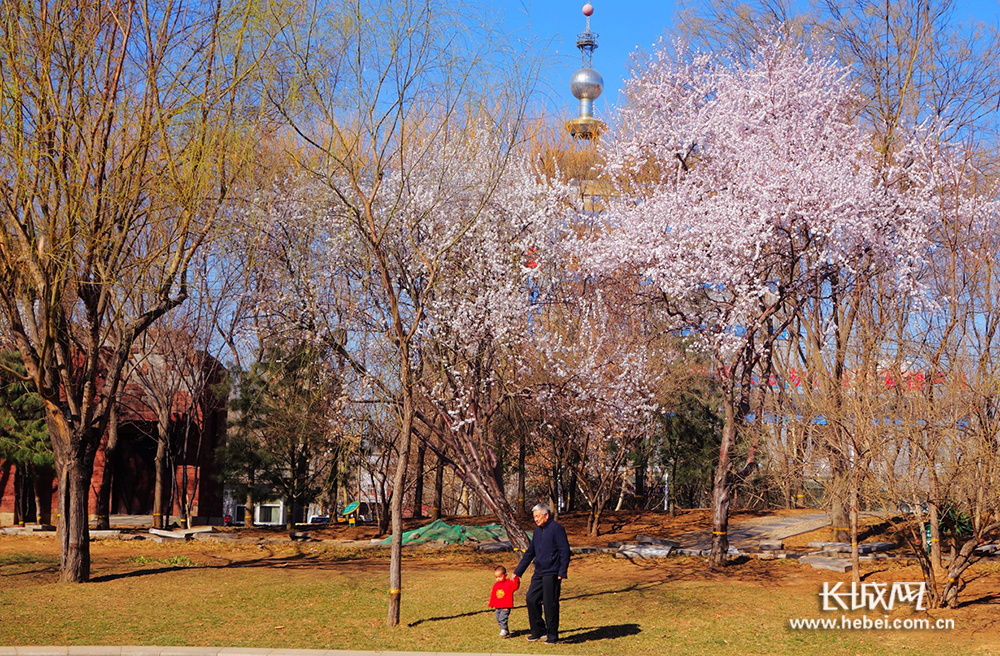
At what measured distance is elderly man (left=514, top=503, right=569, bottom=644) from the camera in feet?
31.5

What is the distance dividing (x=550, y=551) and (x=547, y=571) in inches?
8.5

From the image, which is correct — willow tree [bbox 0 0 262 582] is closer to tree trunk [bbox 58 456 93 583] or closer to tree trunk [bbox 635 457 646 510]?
tree trunk [bbox 58 456 93 583]

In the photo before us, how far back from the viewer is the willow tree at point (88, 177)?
12.9 metres

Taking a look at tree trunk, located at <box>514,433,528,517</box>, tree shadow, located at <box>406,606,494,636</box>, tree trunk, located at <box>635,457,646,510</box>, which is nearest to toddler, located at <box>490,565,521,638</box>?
tree shadow, located at <box>406,606,494,636</box>

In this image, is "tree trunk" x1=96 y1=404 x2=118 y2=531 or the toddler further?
"tree trunk" x1=96 y1=404 x2=118 y2=531

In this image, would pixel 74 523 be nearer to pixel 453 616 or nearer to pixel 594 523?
pixel 453 616

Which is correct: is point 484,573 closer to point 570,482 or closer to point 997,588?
point 997,588

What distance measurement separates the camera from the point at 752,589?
13875 millimetres

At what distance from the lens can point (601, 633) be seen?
415 inches

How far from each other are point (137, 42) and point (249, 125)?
2218 mm

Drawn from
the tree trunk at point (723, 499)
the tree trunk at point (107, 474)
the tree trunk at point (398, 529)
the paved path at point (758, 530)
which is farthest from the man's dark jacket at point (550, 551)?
the tree trunk at point (107, 474)

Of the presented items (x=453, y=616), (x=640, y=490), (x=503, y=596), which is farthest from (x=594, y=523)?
(x=503, y=596)

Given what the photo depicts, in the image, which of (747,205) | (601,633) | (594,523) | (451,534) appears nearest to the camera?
(601,633)

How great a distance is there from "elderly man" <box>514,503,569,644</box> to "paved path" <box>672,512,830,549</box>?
386 inches
